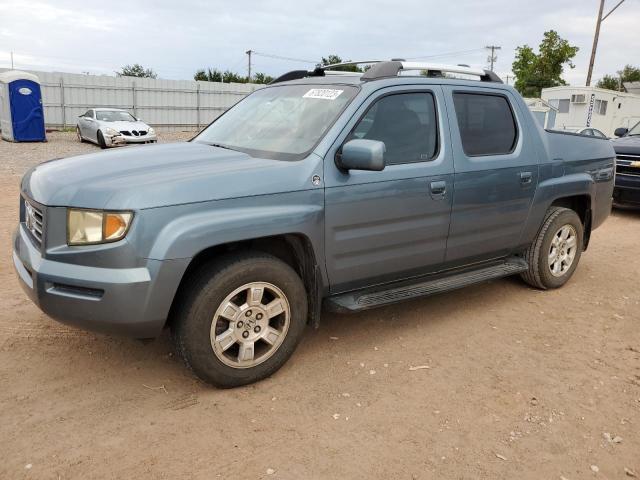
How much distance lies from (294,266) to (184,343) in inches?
35.6

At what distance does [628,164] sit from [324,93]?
7233 mm

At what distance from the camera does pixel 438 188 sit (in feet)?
12.8

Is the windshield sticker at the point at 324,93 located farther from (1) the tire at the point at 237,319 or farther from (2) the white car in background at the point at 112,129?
(2) the white car in background at the point at 112,129

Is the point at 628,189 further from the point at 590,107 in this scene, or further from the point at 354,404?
the point at 590,107

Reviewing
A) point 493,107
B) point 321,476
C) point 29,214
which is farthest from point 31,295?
point 493,107

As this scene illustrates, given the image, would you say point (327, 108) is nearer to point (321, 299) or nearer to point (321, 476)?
point (321, 299)

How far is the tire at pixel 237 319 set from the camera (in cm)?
303

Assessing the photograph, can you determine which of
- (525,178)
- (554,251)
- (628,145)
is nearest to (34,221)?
(525,178)

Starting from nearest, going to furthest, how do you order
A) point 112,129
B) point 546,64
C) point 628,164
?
point 628,164 < point 112,129 < point 546,64

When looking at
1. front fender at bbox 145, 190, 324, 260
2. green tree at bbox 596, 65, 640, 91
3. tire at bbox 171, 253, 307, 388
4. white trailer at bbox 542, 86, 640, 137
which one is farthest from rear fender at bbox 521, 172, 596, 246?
green tree at bbox 596, 65, 640, 91

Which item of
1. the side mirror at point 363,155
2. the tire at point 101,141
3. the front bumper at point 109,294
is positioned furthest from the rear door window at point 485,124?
the tire at point 101,141

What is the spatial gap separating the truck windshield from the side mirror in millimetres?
274

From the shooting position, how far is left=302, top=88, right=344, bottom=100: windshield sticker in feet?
12.4

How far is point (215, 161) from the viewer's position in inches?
132
